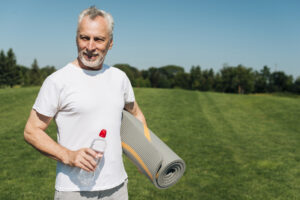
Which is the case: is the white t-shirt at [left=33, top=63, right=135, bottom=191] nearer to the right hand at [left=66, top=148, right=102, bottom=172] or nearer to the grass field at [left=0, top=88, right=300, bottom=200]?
the right hand at [left=66, top=148, right=102, bottom=172]

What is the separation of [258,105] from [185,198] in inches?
659

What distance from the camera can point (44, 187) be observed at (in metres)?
6.16

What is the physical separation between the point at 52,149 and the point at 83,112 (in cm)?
36

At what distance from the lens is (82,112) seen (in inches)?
86.2

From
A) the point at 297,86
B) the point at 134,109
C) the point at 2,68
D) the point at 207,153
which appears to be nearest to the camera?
the point at 134,109

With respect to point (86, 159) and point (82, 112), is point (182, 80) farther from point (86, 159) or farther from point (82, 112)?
point (86, 159)

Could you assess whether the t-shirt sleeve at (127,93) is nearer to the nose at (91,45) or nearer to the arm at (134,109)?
the arm at (134,109)

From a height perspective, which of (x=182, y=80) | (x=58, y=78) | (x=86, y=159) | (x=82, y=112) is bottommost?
(x=182, y=80)

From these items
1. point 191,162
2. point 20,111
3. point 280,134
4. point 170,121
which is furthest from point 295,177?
point 20,111

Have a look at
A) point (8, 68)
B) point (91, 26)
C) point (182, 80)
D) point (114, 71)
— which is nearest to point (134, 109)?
point (114, 71)

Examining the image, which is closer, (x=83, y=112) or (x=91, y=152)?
(x=91, y=152)

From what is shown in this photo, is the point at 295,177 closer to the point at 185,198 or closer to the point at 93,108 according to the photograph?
the point at 185,198

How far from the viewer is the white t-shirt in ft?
6.90

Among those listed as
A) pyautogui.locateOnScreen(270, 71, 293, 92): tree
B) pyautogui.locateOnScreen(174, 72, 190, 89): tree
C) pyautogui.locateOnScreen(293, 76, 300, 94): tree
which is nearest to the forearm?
pyautogui.locateOnScreen(174, 72, 190, 89): tree
